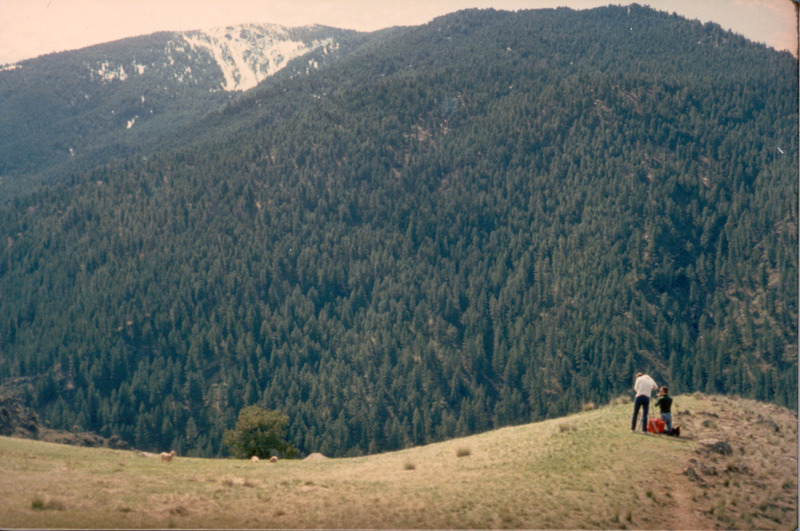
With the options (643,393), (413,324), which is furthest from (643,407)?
(413,324)

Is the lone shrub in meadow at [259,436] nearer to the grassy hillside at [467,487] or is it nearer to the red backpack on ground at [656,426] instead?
the grassy hillside at [467,487]

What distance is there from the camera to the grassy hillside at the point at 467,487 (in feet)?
70.6

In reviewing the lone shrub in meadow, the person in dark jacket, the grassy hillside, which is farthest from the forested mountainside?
the person in dark jacket

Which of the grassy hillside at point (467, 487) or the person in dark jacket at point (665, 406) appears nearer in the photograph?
the grassy hillside at point (467, 487)

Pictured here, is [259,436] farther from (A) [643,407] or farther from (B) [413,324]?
(B) [413,324]

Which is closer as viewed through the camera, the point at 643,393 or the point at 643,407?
the point at 643,393

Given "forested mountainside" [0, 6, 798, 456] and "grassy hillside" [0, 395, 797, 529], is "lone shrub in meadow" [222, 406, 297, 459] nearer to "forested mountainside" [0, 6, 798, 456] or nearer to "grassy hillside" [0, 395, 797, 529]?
"grassy hillside" [0, 395, 797, 529]

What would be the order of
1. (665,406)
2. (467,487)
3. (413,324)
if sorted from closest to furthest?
(467,487)
(665,406)
(413,324)

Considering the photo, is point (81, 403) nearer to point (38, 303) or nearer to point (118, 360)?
point (118, 360)

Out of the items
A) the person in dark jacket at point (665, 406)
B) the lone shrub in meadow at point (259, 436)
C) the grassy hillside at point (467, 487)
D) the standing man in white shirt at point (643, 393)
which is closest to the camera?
the grassy hillside at point (467, 487)

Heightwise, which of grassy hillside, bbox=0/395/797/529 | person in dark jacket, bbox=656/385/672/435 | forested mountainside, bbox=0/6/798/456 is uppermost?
person in dark jacket, bbox=656/385/672/435

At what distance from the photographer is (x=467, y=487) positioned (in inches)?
946

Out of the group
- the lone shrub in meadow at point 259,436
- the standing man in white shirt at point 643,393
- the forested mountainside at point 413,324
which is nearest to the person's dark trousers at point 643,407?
the standing man in white shirt at point 643,393

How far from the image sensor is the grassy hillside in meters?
21.5
